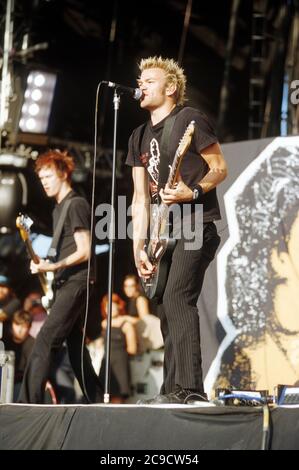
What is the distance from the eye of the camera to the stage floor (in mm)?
3781

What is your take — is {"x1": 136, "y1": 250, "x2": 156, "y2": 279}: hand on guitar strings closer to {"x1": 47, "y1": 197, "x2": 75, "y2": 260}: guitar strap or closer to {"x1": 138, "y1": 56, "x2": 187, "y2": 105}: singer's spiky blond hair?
{"x1": 138, "y1": 56, "x2": 187, "y2": 105}: singer's spiky blond hair

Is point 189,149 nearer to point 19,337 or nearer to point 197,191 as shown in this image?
point 197,191

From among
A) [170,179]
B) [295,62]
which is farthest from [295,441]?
[295,62]

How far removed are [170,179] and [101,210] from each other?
2.46 m

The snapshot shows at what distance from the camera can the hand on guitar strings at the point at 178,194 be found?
4738 millimetres

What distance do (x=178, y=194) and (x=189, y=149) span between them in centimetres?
40

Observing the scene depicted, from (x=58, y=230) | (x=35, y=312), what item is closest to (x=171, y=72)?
(x=58, y=230)

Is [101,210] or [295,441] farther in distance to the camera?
[101,210]

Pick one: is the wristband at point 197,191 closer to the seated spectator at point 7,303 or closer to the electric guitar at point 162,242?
the electric guitar at point 162,242

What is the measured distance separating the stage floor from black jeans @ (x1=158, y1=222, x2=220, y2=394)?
0.65 m

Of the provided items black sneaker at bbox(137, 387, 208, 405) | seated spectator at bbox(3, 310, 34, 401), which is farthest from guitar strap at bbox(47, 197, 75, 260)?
seated spectator at bbox(3, 310, 34, 401)

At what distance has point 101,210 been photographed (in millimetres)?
7215

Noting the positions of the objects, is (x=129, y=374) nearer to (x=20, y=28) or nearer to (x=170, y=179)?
(x=170, y=179)
